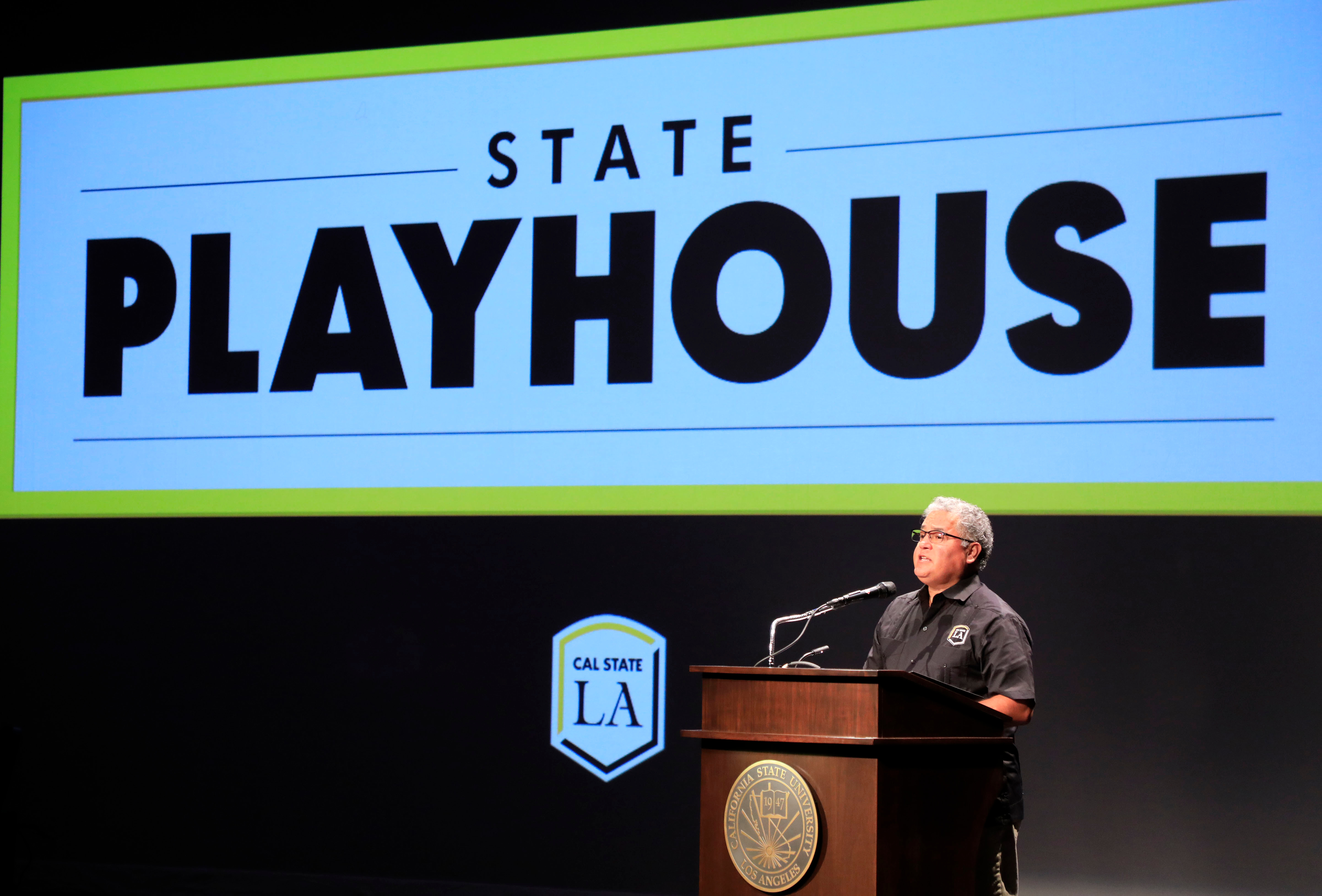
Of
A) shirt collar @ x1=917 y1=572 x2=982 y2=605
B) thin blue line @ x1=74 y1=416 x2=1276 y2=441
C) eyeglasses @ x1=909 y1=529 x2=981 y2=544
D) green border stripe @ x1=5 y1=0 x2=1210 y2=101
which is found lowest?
shirt collar @ x1=917 y1=572 x2=982 y2=605

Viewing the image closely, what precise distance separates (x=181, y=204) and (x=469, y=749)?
2.32 metres

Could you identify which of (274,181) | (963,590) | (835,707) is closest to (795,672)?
(835,707)

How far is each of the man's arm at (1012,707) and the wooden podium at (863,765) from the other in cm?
11

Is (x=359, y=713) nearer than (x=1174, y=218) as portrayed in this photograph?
No

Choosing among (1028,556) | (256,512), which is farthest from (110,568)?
(1028,556)

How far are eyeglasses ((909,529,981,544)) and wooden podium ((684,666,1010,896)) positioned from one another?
0.50 metres

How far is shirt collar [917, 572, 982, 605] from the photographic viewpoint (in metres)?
3.10

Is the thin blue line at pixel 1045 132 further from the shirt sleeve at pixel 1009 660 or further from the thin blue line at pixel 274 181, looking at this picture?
the shirt sleeve at pixel 1009 660

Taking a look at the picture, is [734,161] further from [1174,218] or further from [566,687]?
[566,687]

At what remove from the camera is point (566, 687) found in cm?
446

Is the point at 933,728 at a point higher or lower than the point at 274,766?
higher

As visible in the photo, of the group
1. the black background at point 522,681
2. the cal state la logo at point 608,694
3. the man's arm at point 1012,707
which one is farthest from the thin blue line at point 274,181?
the man's arm at point 1012,707

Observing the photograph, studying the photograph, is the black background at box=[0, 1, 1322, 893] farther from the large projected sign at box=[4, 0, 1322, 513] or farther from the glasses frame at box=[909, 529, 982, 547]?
the glasses frame at box=[909, 529, 982, 547]

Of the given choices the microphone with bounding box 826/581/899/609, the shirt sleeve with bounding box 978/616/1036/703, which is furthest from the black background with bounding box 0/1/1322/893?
the microphone with bounding box 826/581/899/609
